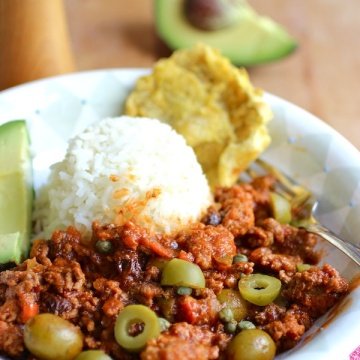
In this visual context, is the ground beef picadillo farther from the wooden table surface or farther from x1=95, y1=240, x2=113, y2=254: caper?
the wooden table surface

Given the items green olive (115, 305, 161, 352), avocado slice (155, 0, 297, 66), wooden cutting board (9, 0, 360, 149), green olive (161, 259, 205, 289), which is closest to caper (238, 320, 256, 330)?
green olive (161, 259, 205, 289)

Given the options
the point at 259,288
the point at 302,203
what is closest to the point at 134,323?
the point at 259,288

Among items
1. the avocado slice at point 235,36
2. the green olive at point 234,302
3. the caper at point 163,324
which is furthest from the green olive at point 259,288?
the avocado slice at point 235,36

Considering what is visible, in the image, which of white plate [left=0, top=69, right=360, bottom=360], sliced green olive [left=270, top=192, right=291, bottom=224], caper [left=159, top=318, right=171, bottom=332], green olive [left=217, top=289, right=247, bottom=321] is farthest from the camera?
sliced green olive [left=270, top=192, right=291, bottom=224]

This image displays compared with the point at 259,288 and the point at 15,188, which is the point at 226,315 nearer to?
the point at 259,288

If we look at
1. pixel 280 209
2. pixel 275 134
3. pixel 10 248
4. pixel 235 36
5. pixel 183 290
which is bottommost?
pixel 10 248

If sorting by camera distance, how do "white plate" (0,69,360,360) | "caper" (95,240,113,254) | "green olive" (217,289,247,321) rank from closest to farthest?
"green olive" (217,289,247,321), "caper" (95,240,113,254), "white plate" (0,69,360,360)
